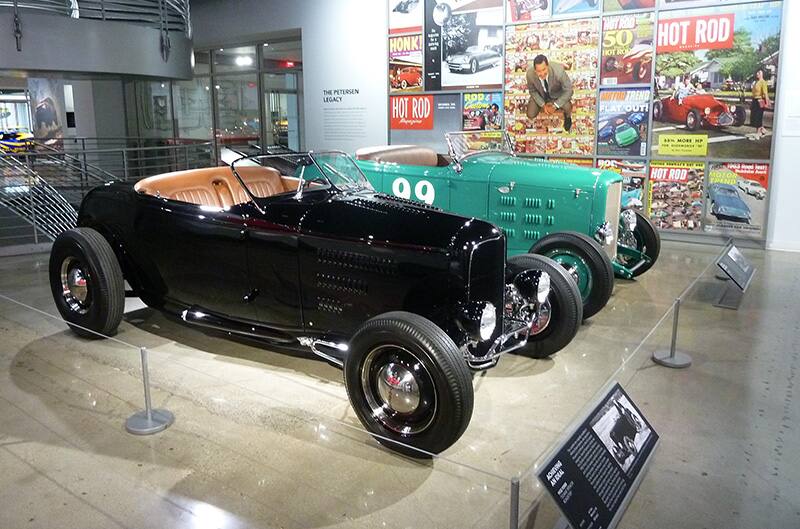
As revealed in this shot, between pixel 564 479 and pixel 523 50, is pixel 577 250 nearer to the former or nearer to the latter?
pixel 564 479

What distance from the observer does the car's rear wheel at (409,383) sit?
3.15m

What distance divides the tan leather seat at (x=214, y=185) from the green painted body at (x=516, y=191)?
74.1 inches

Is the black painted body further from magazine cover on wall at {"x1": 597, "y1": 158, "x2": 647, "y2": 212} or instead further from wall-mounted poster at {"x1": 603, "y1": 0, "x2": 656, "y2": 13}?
wall-mounted poster at {"x1": 603, "y1": 0, "x2": 656, "y2": 13}

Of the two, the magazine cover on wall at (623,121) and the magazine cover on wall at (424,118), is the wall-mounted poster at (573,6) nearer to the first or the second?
the magazine cover on wall at (623,121)

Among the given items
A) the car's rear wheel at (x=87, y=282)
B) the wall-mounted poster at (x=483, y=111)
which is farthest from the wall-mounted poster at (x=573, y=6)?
the car's rear wheel at (x=87, y=282)

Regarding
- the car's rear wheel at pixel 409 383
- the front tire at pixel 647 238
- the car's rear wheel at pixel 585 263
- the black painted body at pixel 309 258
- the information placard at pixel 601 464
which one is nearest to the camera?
the information placard at pixel 601 464

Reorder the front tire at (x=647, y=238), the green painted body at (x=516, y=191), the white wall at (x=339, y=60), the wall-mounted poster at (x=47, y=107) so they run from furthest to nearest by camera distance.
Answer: the wall-mounted poster at (x=47, y=107) → the white wall at (x=339, y=60) → the front tire at (x=647, y=238) → the green painted body at (x=516, y=191)

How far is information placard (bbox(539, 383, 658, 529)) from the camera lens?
2324 mm

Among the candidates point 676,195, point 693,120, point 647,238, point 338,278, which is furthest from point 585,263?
point 693,120

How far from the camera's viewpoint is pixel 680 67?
8820 mm

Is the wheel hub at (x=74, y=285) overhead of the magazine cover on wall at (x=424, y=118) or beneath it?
beneath

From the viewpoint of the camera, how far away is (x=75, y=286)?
5.15 m

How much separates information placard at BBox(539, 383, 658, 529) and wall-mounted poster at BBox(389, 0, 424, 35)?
30.0 ft

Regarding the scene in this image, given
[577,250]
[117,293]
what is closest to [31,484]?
[117,293]
